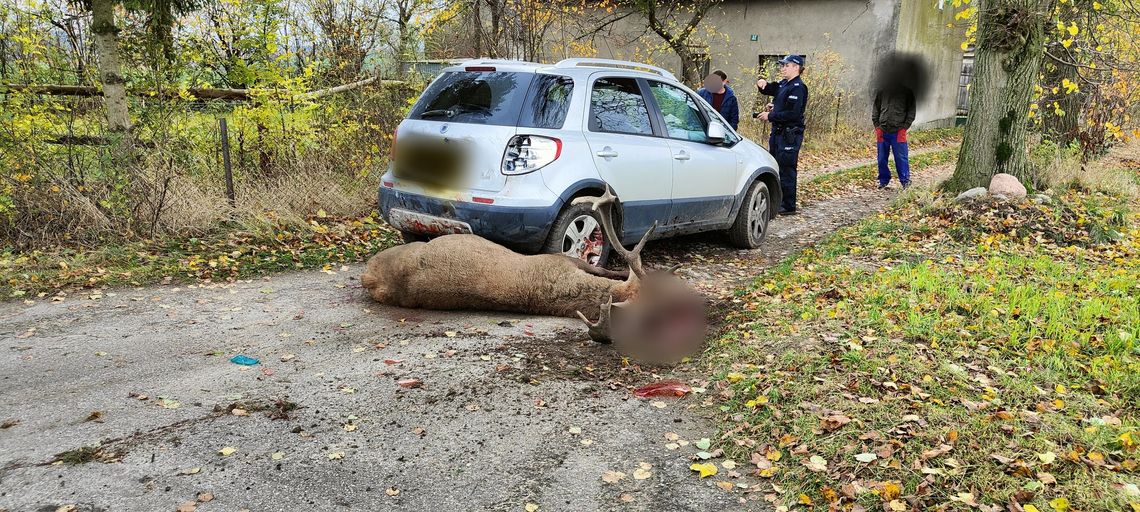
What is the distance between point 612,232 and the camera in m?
5.87

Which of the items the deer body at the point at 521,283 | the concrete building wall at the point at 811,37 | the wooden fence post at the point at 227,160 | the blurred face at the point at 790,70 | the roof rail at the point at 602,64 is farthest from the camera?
the concrete building wall at the point at 811,37

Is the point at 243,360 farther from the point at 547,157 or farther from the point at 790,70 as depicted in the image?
the point at 790,70

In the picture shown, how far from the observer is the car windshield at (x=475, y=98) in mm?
6164

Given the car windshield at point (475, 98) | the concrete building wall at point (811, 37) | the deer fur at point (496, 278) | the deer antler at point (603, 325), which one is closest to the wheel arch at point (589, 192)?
the deer fur at point (496, 278)

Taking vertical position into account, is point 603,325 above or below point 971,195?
below

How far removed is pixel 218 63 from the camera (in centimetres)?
1026

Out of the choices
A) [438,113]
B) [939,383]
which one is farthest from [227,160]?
[939,383]

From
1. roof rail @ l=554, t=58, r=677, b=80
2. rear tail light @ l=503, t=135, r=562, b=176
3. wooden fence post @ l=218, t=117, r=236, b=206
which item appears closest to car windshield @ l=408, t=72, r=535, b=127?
rear tail light @ l=503, t=135, r=562, b=176

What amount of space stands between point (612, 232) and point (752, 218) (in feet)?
10.1

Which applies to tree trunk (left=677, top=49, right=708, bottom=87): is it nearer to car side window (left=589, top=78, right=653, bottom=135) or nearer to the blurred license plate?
car side window (left=589, top=78, right=653, bottom=135)

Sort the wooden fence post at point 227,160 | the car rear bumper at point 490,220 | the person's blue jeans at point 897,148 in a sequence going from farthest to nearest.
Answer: the person's blue jeans at point 897,148, the wooden fence post at point 227,160, the car rear bumper at point 490,220

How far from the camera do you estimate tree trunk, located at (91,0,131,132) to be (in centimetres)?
821

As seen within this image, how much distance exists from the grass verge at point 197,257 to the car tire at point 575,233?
2552 mm

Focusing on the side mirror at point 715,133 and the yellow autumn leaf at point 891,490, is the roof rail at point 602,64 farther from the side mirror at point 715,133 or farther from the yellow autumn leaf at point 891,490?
the yellow autumn leaf at point 891,490
